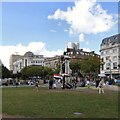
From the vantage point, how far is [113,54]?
13788 cm

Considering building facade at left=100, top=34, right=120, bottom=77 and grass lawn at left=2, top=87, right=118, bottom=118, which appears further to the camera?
building facade at left=100, top=34, right=120, bottom=77

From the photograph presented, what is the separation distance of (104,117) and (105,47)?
431ft

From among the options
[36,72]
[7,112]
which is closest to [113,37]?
[36,72]

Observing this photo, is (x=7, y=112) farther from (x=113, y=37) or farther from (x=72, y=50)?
(x=72, y=50)

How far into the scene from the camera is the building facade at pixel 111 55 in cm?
13188

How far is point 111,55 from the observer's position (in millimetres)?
139250

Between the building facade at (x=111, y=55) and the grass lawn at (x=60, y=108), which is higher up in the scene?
the building facade at (x=111, y=55)

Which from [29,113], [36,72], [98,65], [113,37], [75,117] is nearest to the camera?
[75,117]

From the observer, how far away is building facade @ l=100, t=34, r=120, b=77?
13188 centimetres

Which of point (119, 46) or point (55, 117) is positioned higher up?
point (119, 46)

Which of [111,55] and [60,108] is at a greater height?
[111,55]

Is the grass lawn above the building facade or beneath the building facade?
beneath

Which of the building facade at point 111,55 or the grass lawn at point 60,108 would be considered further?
the building facade at point 111,55

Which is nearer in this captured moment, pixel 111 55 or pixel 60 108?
pixel 60 108
